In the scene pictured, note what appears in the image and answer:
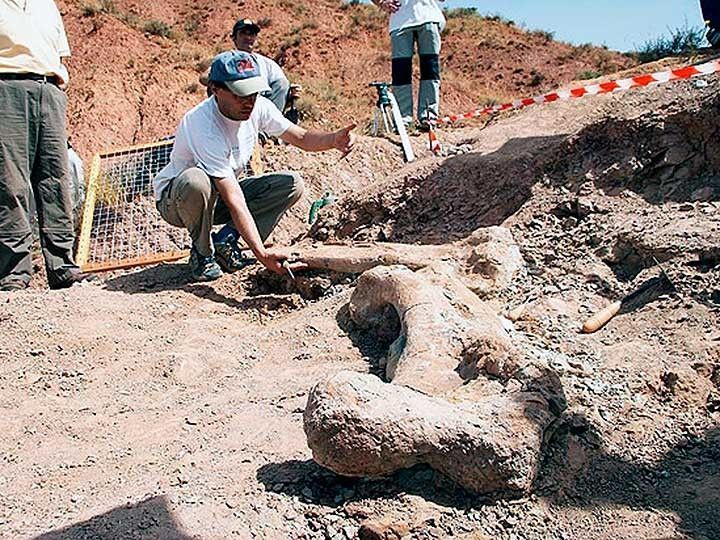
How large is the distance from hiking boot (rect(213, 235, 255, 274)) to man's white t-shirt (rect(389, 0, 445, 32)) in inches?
A: 113

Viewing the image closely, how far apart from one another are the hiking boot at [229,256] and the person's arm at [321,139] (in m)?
0.68

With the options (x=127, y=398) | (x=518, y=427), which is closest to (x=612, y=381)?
(x=518, y=427)

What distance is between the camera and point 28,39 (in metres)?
4.33

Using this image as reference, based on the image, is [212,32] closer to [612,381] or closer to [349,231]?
[349,231]

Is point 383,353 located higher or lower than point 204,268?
lower

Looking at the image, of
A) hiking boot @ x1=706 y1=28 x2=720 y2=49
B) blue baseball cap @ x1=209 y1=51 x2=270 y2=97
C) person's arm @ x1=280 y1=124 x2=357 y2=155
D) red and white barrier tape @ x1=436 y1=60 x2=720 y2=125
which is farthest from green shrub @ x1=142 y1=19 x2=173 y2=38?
blue baseball cap @ x1=209 y1=51 x2=270 y2=97

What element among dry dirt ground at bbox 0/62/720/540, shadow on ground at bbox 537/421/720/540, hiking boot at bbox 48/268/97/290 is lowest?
shadow on ground at bbox 537/421/720/540

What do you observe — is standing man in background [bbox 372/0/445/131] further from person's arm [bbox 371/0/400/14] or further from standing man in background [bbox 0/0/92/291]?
standing man in background [bbox 0/0/92/291]

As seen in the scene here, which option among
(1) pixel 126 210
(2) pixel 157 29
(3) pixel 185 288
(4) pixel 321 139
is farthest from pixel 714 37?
(2) pixel 157 29

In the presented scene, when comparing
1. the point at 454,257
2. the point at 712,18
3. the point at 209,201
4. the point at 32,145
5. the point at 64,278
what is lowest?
the point at 454,257

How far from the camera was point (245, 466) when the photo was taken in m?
2.33

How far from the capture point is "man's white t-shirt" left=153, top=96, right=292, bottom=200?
4.17 metres

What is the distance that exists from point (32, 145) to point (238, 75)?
130 cm

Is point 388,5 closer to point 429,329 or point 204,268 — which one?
point 204,268
